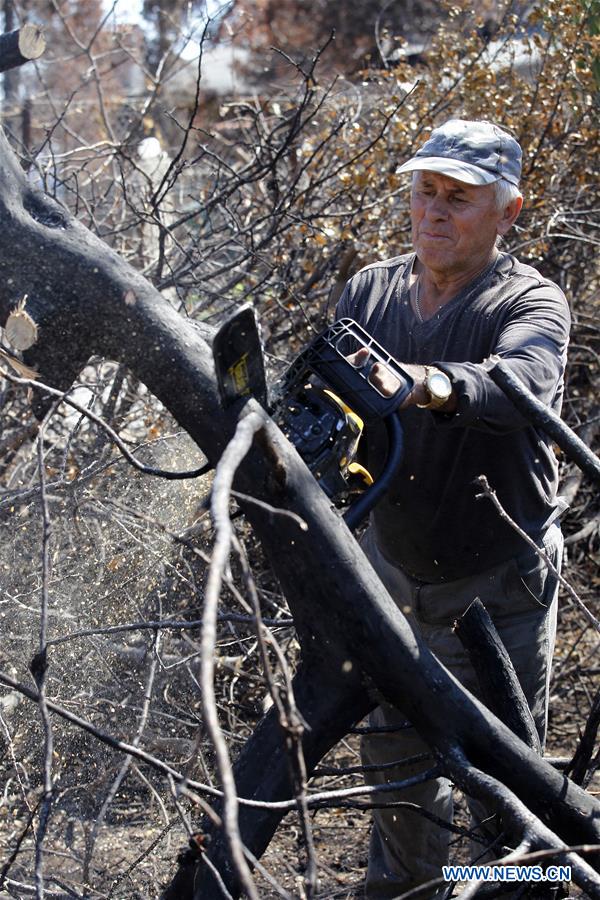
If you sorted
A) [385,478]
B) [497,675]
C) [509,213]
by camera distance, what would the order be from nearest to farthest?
[385,478], [497,675], [509,213]

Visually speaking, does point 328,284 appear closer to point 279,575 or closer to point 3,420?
point 3,420

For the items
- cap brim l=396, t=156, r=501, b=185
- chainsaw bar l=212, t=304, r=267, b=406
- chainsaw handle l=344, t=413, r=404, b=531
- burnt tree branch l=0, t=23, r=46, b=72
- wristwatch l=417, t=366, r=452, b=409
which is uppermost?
burnt tree branch l=0, t=23, r=46, b=72

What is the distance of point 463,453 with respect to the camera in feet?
8.09

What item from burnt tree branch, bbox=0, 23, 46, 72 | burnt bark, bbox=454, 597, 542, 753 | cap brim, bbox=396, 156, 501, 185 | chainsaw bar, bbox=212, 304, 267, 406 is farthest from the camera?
burnt tree branch, bbox=0, 23, 46, 72

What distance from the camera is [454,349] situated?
245cm

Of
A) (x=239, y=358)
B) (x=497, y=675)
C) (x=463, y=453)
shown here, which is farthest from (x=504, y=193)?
(x=497, y=675)

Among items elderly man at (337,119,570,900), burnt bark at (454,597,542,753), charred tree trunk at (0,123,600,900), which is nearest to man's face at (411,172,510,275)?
elderly man at (337,119,570,900)

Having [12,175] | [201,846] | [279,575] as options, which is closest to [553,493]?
[279,575]

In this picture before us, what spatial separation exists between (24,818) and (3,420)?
152 centimetres

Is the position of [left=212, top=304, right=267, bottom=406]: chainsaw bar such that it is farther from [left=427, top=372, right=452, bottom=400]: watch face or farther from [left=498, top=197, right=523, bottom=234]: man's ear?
[left=498, top=197, right=523, bottom=234]: man's ear

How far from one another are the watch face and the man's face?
660 mm

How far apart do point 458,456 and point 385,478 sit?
0.52m

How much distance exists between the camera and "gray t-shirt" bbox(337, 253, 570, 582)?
241cm

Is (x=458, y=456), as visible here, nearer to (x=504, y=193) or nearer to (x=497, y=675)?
(x=497, y=675)
